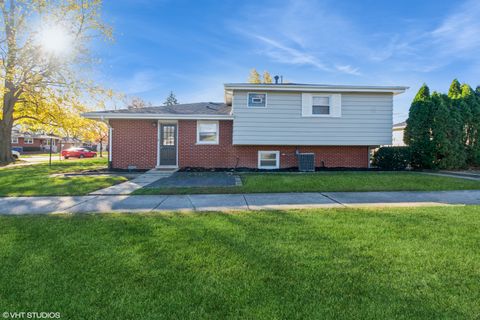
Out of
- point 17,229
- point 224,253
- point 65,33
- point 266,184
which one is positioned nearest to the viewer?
point 224,253

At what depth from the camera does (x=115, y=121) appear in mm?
12938

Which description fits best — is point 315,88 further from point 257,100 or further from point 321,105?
point 257,100

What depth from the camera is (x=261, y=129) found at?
12.6 m

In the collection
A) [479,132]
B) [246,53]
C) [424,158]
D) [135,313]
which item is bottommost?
[135,313]

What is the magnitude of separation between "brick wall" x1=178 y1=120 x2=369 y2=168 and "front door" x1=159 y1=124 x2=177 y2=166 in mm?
331

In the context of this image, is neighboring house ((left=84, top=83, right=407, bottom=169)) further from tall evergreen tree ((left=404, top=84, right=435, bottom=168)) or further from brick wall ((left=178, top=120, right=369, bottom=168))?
tall evergreen tree ((left=404, top=84, right=435, bottom=168))

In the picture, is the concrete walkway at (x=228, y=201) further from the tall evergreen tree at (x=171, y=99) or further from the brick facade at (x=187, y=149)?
the tall evergreen tree at (x=171, y=99)

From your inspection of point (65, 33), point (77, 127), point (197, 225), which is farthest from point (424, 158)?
point (77, 127)

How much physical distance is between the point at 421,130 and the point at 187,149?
37.5 feet

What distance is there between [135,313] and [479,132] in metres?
16.5

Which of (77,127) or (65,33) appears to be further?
(77,127)

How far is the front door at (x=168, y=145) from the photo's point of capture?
43.5ft

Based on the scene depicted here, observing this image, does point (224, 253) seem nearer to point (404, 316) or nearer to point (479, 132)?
point (404, 316)

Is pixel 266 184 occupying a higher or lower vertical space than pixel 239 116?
lower
